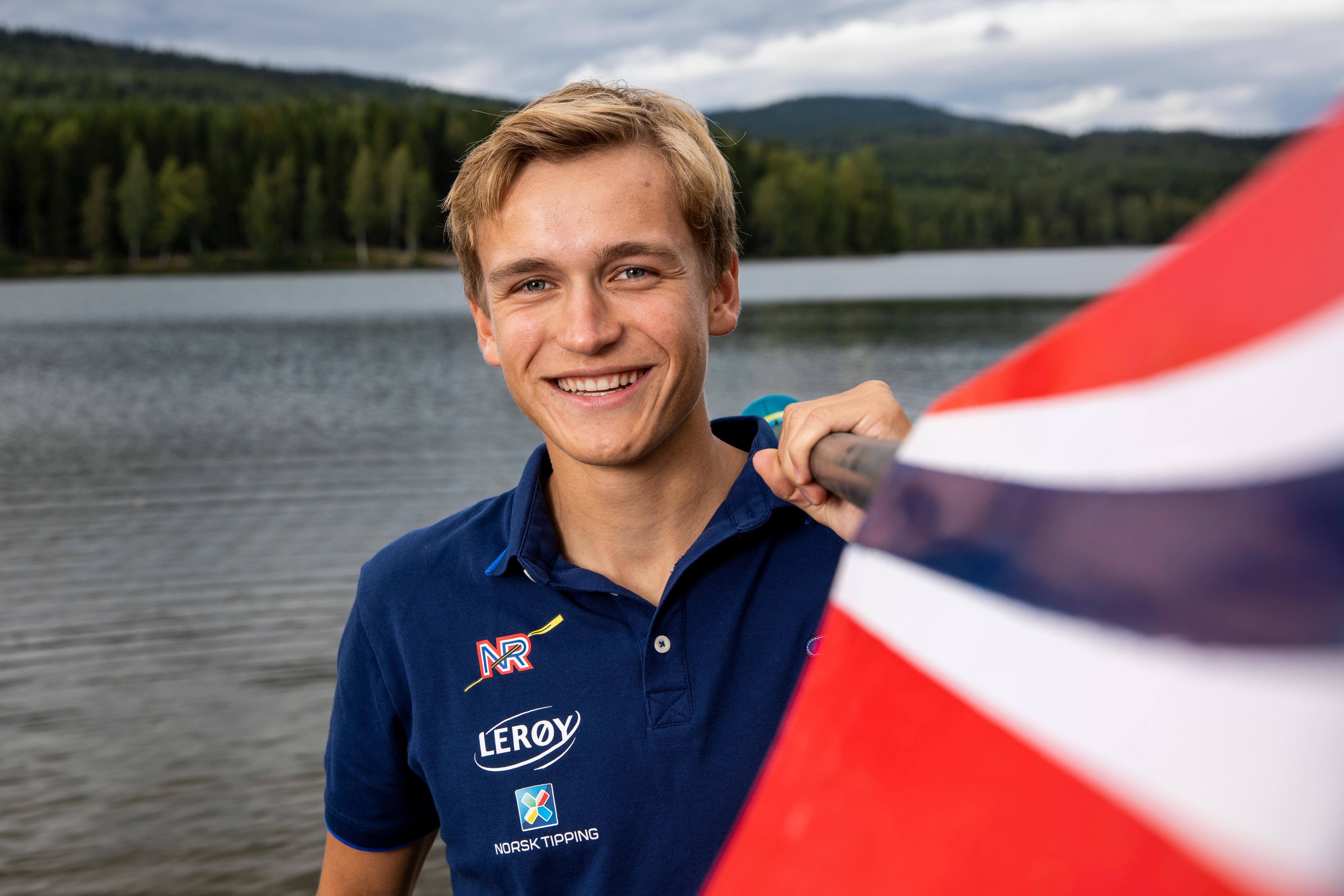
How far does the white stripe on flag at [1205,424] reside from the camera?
44 cm

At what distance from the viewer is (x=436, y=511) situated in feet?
42.9

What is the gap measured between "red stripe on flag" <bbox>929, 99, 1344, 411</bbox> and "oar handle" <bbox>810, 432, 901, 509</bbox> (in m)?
0.57

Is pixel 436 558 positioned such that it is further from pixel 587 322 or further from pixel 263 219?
pixel 263 219

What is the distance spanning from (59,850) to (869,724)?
7.12 meters

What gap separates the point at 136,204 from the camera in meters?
90.3

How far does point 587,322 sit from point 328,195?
106m

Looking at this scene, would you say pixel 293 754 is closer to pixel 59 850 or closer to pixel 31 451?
pixel 59 850

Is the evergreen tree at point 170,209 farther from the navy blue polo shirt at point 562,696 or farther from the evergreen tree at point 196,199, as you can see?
the navy blue polo shirt at point 562,696

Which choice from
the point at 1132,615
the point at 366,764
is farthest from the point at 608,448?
the point at 1132,615

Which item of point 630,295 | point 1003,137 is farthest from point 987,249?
point 630,295

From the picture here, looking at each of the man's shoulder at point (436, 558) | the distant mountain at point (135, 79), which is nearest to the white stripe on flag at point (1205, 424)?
the man's shoulder at point (436, 558)

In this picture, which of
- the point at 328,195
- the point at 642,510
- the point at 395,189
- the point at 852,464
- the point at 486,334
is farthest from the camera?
the point at 328,195

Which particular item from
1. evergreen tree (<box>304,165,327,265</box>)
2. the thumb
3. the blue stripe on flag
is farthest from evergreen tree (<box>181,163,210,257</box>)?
the blue stripe on flag

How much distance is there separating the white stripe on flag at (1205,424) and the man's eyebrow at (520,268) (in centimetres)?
163
